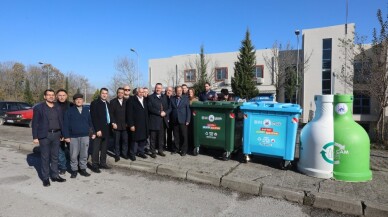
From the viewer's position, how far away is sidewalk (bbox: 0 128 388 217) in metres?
4.52

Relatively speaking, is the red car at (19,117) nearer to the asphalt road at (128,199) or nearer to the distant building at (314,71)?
the asphalt road at (128,199)

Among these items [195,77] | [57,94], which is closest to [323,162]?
[57,94]

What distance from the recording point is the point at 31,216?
4145 mm

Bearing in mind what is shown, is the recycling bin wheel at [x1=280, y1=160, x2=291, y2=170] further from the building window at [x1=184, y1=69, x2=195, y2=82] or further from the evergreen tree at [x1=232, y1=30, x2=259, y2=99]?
the building window at [x1=184, y1=69, x2=195, y2=82]

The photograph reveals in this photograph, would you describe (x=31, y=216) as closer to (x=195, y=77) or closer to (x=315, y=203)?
(x=315, y=203)

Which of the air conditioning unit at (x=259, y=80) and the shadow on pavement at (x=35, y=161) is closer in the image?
the shadow on pavement at (x=35, y=161)

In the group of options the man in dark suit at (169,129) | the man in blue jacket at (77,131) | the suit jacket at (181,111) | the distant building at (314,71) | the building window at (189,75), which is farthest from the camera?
the building window at (189,75)

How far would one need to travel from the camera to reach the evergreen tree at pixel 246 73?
104 ft

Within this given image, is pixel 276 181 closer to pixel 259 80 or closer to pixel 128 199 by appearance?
pixel 128 199

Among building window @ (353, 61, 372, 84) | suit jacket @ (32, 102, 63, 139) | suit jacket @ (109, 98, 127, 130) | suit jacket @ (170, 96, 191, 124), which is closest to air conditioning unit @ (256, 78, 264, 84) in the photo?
building window @ (353, 61, 372, 84)

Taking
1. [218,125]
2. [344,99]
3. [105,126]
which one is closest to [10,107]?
[105,126]

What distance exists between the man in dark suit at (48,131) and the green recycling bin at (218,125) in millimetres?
3091

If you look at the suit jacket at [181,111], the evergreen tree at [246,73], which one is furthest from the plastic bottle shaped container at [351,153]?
the evergreen tree at [246,73]

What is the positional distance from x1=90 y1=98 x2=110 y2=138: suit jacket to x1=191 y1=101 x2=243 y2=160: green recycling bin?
2141 millimetres
